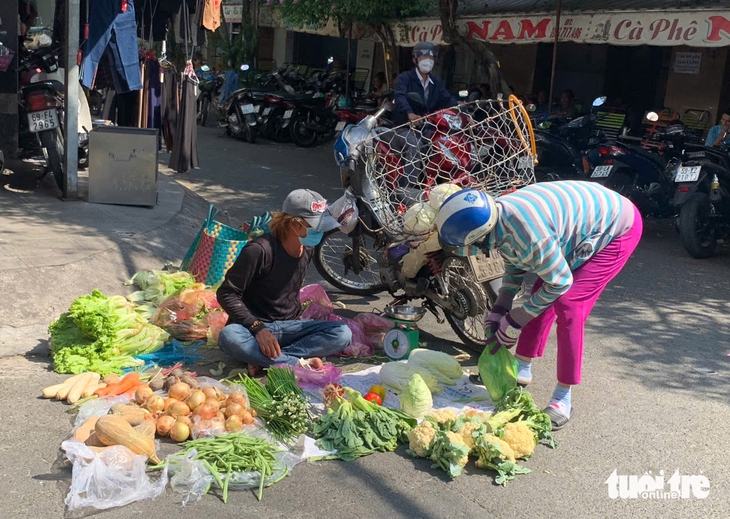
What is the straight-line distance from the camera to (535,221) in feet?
14.0

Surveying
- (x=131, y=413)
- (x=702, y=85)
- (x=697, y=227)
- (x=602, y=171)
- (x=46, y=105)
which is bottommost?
(x=131, y=413)

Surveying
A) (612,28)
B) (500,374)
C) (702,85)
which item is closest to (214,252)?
(500,374)

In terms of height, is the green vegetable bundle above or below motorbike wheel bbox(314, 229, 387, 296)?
below

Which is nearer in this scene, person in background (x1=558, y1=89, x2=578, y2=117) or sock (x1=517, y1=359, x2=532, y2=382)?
sock (x1=517, y1=359, x2=532, y2=382)

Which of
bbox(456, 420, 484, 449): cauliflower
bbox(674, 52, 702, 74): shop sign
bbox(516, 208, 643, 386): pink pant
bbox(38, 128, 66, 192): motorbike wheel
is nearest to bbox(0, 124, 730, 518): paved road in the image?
bbox(456, 420, 484, 449): cauliflower

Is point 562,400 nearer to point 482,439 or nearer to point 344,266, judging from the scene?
point 482,439

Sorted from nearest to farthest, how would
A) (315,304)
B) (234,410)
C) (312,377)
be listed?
(234,410) < (312,377) < (315,304)

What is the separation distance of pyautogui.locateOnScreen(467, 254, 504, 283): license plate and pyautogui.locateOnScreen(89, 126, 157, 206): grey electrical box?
391cm

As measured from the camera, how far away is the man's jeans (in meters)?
5.03

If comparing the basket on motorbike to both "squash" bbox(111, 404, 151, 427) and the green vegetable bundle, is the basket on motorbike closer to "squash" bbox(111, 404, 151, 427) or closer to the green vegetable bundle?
the green vegetable bundle

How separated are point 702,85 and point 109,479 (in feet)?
42.2

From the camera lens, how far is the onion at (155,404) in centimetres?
432

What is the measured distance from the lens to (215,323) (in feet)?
17.9

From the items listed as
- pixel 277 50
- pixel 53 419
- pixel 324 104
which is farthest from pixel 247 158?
pixel 277 50
